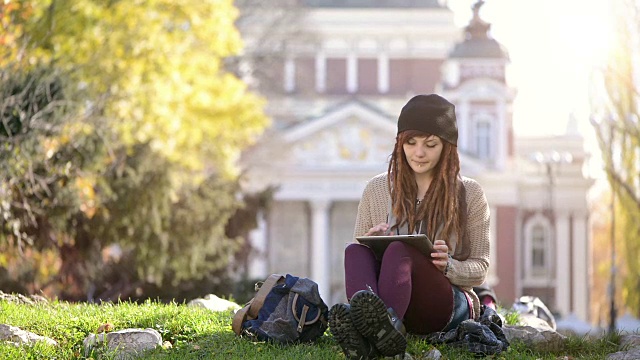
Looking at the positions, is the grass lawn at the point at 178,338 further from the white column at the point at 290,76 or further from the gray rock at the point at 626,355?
the white column at the point at 290,76

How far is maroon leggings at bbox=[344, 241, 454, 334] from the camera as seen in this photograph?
6949 millimetres

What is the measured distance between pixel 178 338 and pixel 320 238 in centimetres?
4169

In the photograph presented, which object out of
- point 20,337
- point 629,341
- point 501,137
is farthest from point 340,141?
point 20,337

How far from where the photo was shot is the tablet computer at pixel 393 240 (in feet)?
22.8

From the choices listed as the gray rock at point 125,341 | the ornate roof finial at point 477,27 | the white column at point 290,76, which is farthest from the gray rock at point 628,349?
the white column at point 290,76

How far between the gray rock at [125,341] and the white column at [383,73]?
5276cm

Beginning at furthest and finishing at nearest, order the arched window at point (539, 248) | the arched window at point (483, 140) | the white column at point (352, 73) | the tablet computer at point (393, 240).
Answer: the white column at point (352, 73)
the arched window at point (539, 248)
the arched window at point (483, 140)
the tablet computer at point (393, 240)

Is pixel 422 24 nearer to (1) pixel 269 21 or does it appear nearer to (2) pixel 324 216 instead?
(2) pixel 324 216

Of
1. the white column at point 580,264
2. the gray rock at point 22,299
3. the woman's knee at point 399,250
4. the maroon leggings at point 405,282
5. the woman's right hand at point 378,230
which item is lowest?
the white column at point 580,264

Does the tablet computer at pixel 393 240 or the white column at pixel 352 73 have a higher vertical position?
the white column at pixel 352 73

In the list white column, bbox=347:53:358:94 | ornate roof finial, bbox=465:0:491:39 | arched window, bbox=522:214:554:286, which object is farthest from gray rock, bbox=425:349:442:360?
white column, bbox=347:53:358:94

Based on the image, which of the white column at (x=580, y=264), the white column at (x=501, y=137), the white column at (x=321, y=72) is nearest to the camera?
the white column at (x=501, y=137)

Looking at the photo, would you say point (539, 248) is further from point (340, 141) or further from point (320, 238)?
point (340, 141)

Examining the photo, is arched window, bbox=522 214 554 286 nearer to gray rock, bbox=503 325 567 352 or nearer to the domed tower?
the domed tower
